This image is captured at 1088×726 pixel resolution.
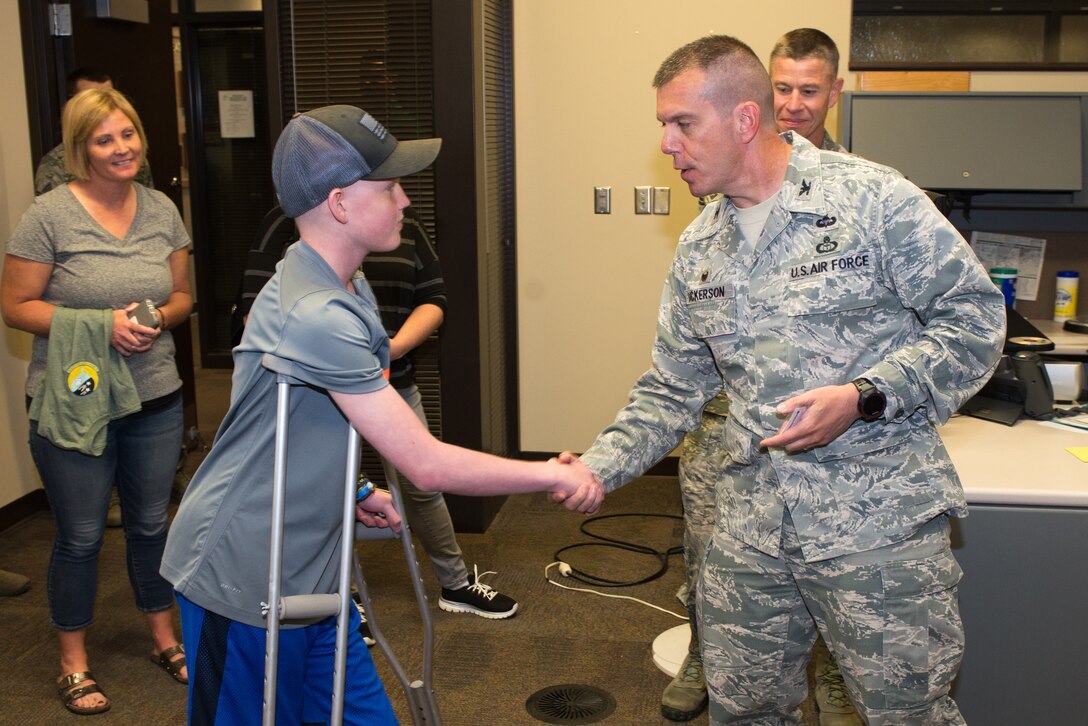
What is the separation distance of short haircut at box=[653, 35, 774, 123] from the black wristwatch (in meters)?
0.56

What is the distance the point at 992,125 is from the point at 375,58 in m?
2.26

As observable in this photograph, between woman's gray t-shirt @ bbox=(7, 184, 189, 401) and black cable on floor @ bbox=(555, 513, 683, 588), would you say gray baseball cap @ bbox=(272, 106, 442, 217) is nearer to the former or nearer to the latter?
woman's gray t-shirt @ bbox=(7, 184, 189, 401)

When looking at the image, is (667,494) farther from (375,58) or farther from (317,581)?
(317,581)

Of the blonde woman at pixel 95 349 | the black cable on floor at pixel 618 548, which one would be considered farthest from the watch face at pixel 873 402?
the black cable on floor at pixel 618 548

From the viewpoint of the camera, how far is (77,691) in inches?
118

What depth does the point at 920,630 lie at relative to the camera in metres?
1.82

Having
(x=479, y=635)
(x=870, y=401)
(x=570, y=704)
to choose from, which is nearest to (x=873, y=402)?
(x=870, y=401)

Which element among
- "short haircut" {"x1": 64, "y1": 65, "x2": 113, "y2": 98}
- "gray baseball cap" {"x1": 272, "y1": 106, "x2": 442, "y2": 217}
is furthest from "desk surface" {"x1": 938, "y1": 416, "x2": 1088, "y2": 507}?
"short haircut" {"x1": 64, "y1": 65, "x2": 113, "y2": 98}

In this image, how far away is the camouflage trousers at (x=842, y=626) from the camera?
1.83 m

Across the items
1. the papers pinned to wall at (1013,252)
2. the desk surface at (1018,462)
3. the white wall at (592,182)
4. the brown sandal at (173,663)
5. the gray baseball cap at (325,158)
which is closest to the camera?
the gray baseball cap at (325,158)

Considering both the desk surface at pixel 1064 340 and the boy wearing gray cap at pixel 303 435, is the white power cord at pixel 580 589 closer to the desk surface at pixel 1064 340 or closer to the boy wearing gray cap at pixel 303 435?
the desk surface at pixel 1064 340

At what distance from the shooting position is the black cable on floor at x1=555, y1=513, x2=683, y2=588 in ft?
12.5

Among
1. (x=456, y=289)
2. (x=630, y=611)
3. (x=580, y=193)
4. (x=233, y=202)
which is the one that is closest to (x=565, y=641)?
(x=630, y=611)

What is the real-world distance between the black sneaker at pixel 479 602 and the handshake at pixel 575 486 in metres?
1.60
